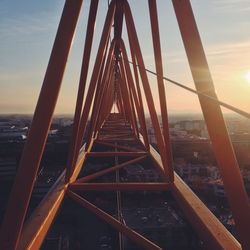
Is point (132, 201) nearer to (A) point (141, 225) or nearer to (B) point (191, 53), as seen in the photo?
(A) point (141, 225)

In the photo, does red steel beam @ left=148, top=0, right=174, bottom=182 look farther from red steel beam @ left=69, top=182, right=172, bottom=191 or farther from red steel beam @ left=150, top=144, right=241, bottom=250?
red steel beam @ left=150, top=144, right=241, bottom=250

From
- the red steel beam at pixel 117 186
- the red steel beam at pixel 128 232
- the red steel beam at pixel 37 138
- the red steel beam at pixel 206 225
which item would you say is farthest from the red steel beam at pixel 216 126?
the red steel beam at pixel 117 186

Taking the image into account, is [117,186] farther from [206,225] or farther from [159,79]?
[206,225]

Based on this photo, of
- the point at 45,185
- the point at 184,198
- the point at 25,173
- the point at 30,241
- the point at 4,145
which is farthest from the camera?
the point at 4,145

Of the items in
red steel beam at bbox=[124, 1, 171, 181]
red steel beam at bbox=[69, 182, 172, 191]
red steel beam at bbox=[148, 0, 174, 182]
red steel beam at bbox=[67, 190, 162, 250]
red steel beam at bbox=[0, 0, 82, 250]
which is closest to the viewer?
red steel beam at bbox=[0, 0, 82, 250]

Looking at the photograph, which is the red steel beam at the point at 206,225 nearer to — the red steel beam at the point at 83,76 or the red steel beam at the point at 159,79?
the red steel beam at the point at 159,79

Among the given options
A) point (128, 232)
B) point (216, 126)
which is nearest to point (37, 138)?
point (216, 126)

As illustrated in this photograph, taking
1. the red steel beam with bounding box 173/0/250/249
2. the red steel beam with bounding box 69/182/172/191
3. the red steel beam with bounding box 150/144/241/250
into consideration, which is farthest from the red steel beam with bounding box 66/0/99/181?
the red steel beam with bounding box 173/0/250/249

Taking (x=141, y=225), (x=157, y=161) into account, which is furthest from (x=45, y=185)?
Answer: (x=157, y=161)
